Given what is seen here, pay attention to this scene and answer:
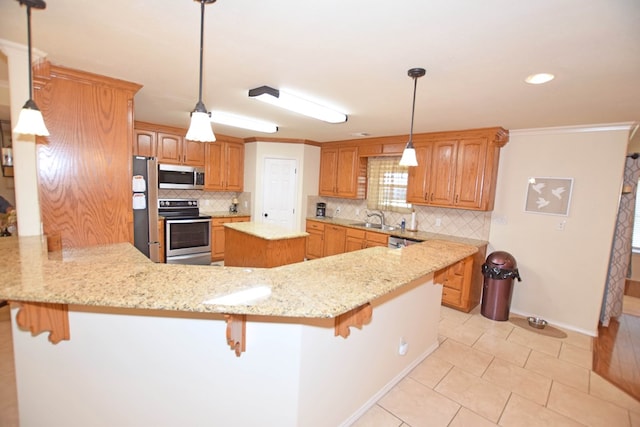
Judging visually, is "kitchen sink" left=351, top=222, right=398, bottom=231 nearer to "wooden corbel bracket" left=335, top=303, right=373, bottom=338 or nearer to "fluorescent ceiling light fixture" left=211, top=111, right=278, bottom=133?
"fluorescent ceiling light fixture" left=211, top=111, right=278, bottom=133

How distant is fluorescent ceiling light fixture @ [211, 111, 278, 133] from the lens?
3.46m

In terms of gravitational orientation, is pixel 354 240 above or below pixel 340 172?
below

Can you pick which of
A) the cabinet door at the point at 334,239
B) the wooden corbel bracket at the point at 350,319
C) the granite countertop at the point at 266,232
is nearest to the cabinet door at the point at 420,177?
the cabinet door at the point at 334,239

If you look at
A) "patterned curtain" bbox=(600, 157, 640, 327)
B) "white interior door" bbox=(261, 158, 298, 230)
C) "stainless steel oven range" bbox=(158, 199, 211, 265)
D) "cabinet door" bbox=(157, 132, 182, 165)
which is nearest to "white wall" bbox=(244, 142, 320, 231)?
"white interior door" bbox=(261, 158, 298, 230)

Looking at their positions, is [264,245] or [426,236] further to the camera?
[426,236]

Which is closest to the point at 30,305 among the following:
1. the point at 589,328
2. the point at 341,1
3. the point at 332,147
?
the point at 341,1

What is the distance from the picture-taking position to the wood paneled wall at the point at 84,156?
6.61 feet

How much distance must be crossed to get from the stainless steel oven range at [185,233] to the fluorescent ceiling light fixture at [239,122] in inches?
71.2

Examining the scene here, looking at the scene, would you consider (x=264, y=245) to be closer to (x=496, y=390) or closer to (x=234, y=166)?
(x=234, y=166)

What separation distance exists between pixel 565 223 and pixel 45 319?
459 cm

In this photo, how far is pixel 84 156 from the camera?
212cm

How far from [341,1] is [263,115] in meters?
2.29

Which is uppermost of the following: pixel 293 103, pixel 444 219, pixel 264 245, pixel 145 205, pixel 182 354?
pixel 293 103

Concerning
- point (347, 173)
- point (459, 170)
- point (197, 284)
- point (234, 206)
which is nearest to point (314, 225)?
point (347, 173)
